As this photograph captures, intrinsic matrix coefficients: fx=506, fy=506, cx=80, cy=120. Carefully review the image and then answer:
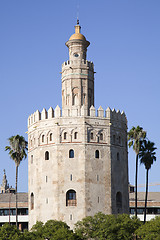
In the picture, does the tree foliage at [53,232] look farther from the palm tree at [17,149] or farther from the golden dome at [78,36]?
the golden dome at [78,36]

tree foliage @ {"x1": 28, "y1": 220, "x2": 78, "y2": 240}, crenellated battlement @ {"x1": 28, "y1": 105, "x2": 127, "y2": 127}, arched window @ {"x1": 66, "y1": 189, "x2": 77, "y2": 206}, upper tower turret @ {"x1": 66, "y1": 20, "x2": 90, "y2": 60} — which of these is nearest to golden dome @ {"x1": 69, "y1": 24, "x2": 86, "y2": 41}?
upper tower turret @ {"x1": 66, "y1": 20, "x2": 90, "y2": 60}

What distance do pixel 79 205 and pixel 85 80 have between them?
53.1 ft

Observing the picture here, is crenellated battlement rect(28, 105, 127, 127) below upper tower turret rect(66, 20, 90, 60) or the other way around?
below

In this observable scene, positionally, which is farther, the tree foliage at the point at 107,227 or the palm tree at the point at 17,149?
the palm tree at the point at 17,149

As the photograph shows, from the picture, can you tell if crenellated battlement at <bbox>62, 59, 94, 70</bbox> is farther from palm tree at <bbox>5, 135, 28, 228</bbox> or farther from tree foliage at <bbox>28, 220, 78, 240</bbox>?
tree foliage at <bbox>28, 220, 78, 240</bbox>

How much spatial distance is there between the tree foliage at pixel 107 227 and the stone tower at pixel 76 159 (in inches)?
174

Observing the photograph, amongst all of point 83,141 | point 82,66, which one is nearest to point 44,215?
point 83,141

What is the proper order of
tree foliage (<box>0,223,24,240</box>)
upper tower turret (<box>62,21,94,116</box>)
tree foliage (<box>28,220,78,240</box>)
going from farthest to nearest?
upper tower turret (<box>62,21,94,116</box>)
tree foliage (<box>28,220,78,240</box>)
tree foliage (<box>0,223,24,240</box>)

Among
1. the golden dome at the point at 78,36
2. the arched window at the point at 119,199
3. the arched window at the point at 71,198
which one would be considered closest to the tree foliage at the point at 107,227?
the arched window at the point at 71,198

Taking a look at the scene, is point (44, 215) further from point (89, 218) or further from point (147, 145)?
point (147, 145)

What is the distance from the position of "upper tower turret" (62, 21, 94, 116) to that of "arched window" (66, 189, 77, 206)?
33.7 ft

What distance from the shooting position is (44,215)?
2361 inches

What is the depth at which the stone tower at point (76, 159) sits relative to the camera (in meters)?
59.2

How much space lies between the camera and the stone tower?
194 ft
